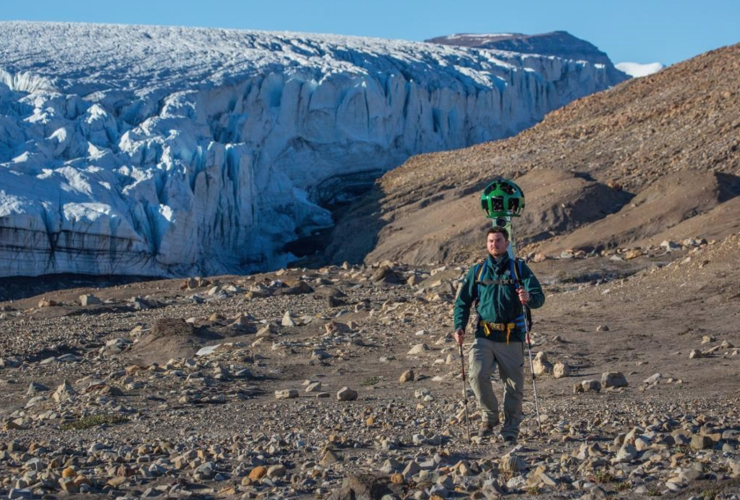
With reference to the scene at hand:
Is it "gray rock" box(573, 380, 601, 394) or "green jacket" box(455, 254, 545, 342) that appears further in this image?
"gray rock" box(573, 380, 601, 394)

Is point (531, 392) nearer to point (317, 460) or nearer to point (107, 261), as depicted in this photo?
point (317, 460)

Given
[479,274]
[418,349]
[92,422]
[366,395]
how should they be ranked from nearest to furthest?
[479,274] → [92,422] → [366,395] → [418,349]

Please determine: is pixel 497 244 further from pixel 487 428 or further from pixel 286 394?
pixel 286 394

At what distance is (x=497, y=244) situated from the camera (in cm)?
777

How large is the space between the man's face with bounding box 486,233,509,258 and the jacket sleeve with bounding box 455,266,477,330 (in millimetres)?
207

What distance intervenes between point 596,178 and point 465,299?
23930 mm

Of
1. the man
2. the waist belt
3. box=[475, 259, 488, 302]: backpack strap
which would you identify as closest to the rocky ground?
the man

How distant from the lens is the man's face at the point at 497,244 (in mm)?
7777

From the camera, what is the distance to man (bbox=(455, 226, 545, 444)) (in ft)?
25.3

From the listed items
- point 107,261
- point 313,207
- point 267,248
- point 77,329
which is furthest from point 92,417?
point 313,207

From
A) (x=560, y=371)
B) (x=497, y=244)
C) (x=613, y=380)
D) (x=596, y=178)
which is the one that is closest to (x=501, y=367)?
(x=497, y=244)

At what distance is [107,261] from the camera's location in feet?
97.3

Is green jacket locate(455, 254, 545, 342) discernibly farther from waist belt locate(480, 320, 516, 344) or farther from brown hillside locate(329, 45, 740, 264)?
brown hillside locate(329, 45, 740, 264)

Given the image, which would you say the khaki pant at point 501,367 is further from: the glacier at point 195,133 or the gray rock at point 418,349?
the glacier at point 195,133
